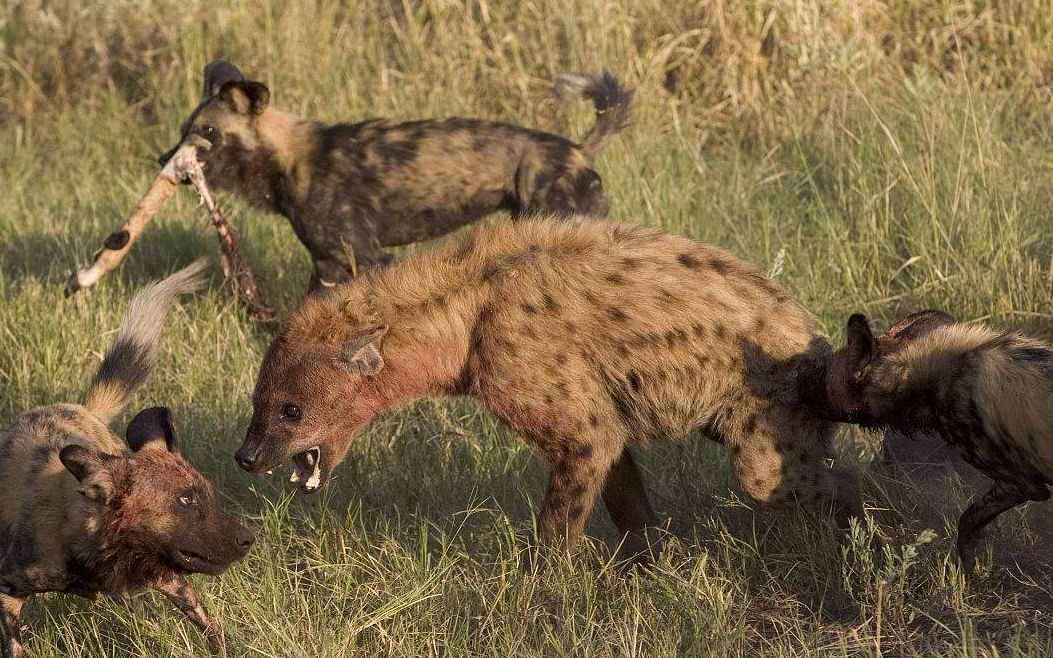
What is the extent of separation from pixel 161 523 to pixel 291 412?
587mm

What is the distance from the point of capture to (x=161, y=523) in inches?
173

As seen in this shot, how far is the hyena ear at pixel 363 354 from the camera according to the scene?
4.68 metres

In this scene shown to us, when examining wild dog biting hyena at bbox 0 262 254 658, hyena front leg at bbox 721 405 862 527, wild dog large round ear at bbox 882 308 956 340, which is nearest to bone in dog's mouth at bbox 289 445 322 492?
wild dog biting hyena at bbox 0 262 254 658

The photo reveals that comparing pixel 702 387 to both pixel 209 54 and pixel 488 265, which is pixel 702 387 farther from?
pixel 209 54

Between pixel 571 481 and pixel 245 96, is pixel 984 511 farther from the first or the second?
pixel 245 96

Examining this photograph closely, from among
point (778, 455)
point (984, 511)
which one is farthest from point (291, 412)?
point (984, 511)

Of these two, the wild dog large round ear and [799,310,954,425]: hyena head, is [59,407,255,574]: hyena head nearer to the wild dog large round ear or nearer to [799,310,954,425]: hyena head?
[799,310,954,425]: hyena head

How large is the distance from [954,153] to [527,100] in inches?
113

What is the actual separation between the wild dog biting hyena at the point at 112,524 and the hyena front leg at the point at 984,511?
2.20m

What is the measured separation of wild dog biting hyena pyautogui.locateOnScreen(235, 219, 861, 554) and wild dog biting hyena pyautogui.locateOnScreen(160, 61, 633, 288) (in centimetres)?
229

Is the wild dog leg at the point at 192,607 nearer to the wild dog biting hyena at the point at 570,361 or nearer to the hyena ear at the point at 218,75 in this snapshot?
the wild dog biting hyena at the point at 570,361

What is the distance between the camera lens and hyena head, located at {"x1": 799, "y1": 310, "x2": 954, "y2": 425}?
14.7ft

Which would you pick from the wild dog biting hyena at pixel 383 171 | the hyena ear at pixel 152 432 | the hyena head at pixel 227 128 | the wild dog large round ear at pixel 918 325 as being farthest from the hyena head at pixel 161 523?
the hyena head at pixel 227 128

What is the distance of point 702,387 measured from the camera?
4.67 metres
